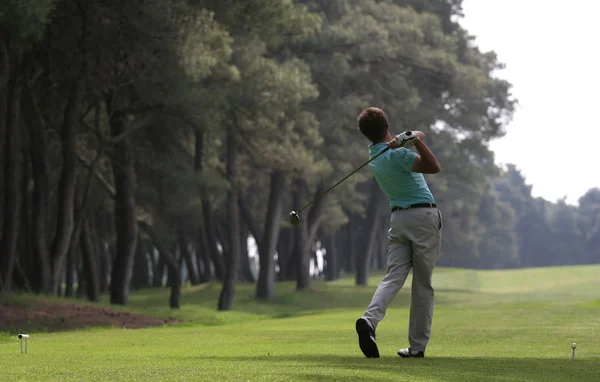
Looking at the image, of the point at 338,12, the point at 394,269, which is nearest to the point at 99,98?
the point at 338,12

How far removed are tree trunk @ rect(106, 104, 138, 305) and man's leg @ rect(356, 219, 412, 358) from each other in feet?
80.1

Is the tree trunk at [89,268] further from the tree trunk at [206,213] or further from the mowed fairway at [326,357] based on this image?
the mowed fairway at [326,357]

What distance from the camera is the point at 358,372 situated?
27.1 ft

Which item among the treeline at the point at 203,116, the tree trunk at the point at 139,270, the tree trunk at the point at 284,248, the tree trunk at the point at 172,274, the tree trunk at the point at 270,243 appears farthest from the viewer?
the tree trunk at the point at 284,248

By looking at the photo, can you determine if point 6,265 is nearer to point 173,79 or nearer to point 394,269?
point 173,79

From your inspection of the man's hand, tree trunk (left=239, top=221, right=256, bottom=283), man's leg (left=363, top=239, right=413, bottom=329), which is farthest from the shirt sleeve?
tree trunk (left=239, top=221, right=256, bottom=283)

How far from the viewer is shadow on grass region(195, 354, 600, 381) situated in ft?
27.0

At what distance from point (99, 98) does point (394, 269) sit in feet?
76.0

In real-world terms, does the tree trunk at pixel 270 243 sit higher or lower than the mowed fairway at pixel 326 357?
higher

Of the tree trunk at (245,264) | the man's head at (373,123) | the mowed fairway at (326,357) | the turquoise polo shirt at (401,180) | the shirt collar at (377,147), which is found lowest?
the mowed fairway at (326,357)

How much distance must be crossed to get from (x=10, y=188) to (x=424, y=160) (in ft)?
63.3

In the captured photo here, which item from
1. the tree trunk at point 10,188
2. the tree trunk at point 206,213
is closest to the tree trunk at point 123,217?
the tree trunk at point 206,213

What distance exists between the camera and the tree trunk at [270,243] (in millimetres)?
44656

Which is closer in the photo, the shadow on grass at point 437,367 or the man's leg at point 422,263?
the shadow on grass at point 437,367
